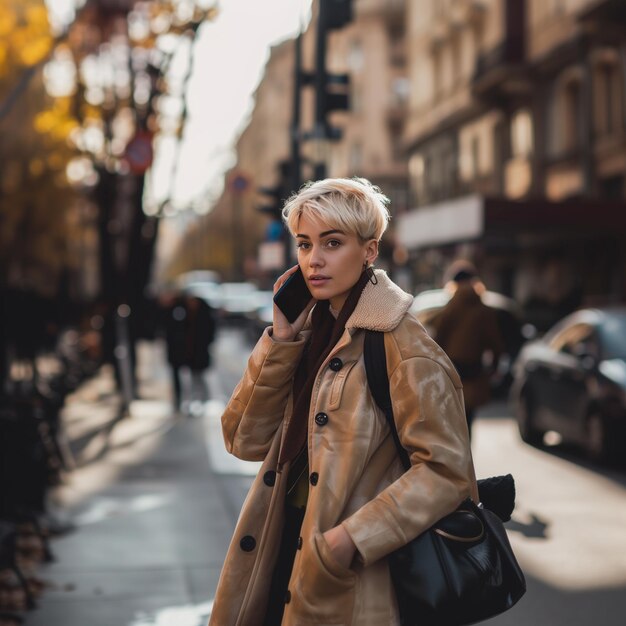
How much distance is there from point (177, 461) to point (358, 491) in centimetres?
956

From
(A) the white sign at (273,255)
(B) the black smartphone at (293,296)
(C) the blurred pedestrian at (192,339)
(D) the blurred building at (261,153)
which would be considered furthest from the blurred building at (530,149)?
(D) the blurred building at (261,153)

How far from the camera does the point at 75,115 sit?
2420 centimetres

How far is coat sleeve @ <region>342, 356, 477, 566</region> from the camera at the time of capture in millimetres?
2904

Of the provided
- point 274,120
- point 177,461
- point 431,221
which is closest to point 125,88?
point 431,221

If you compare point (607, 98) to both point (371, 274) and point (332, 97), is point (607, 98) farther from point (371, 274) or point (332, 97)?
point (371, 274)

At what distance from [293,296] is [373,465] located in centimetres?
53

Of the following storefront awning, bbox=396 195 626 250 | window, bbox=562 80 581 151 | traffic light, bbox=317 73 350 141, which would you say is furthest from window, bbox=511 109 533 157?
traffic light, bbox=317 73 350 141

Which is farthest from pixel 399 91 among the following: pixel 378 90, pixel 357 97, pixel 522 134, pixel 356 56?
pixel 522 134

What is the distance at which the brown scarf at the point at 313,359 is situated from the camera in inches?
125

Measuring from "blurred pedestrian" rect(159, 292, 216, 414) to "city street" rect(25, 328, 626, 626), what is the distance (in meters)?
1.95

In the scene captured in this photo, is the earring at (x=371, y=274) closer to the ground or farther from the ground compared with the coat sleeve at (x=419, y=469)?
farther from the ground

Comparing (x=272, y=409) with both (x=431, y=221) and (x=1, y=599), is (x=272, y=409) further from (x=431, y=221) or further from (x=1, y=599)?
(x=431, y=221)

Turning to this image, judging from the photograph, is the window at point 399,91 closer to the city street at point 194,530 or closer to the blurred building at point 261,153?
the blurred building at point 261,153

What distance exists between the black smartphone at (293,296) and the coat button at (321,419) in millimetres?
386
